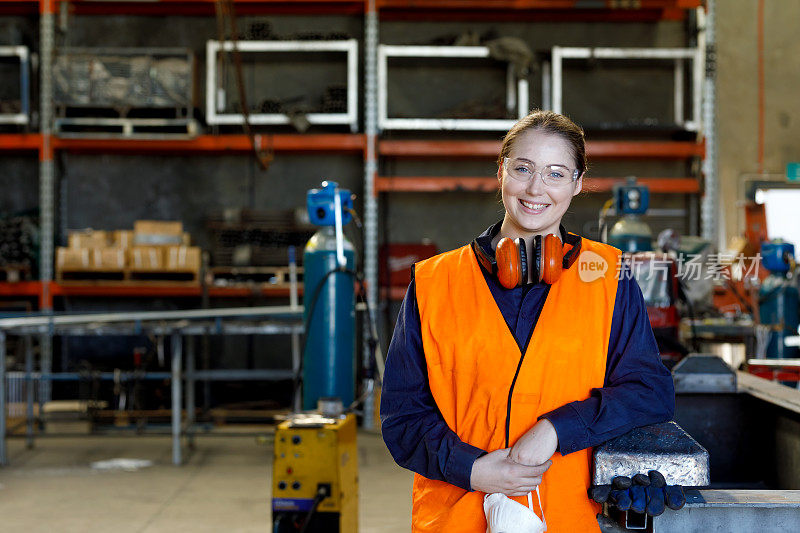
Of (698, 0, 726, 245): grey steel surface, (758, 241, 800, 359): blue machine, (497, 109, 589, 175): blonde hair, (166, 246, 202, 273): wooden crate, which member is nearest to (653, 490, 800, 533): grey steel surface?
(497, 109, 589, 175): blonde hair

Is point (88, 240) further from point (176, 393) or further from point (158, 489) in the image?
point (158, 489)

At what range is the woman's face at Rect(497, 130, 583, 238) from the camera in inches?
71.9

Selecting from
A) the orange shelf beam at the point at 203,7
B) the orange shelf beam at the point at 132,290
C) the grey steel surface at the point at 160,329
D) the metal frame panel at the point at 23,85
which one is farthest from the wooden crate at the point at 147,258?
the orange shelf beam at the point at 203,7

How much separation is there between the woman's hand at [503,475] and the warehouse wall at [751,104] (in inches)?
300

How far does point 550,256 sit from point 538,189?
16 centimetres

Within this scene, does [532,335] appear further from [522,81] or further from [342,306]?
[522,81]

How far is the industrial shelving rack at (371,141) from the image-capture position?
23.4 feet

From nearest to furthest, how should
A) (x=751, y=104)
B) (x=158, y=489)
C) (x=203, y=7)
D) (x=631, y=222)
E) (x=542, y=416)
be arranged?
1. (x=542, y=416)
2. (x=158, y=489)
3. (x=631, y=222)
4. (x=203, y=7)
5. (x=751, y=104)

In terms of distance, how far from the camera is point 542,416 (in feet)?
5.68

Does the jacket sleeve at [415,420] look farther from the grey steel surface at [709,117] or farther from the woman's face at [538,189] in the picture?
the grey steel surface at [709,117]

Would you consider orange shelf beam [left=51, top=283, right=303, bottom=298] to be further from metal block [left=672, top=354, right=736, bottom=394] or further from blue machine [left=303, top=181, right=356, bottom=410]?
metal block [left=672, top=354, right=736, bottom=394]

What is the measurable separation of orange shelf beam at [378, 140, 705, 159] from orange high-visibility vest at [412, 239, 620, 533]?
5359 mm

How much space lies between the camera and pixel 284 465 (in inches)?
127

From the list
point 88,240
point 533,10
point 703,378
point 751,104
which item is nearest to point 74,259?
point 88,240
